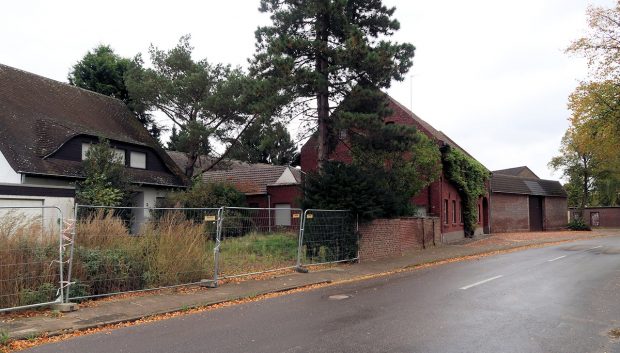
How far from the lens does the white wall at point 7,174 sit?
20.4 m

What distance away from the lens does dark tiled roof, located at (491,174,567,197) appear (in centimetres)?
3916

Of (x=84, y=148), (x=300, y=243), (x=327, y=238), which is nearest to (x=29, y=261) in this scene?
(x=300, y=243)

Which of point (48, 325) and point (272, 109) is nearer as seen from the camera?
point (48, 325)

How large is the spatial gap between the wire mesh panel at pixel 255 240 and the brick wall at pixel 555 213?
3795cm

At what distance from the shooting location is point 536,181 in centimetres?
4625

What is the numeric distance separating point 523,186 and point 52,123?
1404 inches

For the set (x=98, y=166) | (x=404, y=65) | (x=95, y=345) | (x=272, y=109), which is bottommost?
(x=95, y=345)

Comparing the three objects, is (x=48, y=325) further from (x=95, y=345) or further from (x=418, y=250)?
(x=418, y=250)

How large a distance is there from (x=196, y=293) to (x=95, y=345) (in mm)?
4318

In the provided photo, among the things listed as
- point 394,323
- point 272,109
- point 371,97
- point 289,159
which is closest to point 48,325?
point 394,323

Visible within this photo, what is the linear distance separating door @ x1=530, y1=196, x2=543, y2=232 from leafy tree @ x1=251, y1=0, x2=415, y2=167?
2953 centimetres

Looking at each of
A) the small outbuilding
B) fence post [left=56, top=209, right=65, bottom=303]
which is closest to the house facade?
fence post [left=56, top=209, right=65, bottom=303]

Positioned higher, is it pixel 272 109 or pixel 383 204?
pixel 272 109

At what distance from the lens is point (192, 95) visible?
2700 cm
